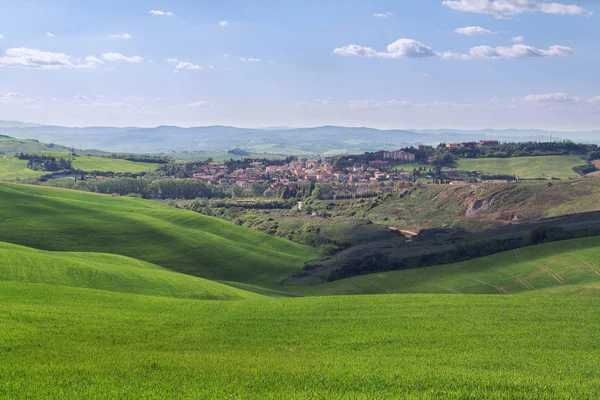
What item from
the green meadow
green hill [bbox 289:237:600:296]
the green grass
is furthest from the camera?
green hill [bbox 289:237:600:296]

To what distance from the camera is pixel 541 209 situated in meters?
121

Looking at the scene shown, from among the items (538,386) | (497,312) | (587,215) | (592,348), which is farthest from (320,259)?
(538,386)

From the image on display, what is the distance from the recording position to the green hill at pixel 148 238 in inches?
2960

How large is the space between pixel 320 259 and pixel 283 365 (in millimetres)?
70353

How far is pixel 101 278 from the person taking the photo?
43.7 metres

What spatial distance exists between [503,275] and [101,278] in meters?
42.7

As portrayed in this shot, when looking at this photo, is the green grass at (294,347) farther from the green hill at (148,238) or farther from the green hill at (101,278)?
the green hill at (148,238)

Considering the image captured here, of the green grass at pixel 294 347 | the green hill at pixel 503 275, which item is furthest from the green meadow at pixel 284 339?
the green hill at pixel 503 275

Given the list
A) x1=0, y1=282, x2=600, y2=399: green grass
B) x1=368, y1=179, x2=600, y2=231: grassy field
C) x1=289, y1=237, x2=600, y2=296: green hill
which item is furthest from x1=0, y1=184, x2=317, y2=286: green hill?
x1=368, y1=179, x2=600, y2=231: grassy field

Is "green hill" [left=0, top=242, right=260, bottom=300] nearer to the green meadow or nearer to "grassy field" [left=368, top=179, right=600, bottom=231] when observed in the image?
the green meadow

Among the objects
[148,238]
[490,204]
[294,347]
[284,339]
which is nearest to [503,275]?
[284,339]

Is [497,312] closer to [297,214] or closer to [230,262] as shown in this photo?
[230,262]

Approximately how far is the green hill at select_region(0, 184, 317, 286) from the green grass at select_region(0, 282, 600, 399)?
133 ft

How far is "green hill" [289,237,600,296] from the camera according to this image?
5556 centimetres
